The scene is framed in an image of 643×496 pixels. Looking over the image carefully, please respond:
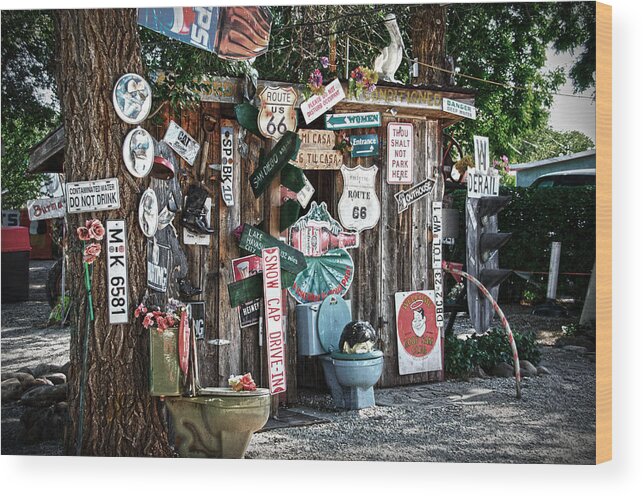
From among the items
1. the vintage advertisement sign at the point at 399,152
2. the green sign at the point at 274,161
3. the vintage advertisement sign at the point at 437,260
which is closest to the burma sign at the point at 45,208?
the green sign at the point at 274,161

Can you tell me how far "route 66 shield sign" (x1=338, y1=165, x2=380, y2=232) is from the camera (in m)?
8.02

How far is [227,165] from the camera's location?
7445 millimetres

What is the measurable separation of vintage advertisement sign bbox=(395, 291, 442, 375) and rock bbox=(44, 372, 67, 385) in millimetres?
2805

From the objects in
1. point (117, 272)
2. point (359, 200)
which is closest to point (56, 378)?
point (117, 272)

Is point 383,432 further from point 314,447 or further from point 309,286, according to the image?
point 309,286

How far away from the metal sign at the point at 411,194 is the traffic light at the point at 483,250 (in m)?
0.41

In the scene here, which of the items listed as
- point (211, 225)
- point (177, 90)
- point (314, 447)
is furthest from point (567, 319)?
point (177, 90)

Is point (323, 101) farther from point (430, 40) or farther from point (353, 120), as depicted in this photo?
point (430, 40)

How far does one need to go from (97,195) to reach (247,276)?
142cm

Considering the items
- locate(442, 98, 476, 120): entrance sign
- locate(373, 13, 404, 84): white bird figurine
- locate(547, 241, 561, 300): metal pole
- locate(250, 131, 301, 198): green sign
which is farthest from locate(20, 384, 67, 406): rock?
locate(442, 98, 476, 120): entrance sign

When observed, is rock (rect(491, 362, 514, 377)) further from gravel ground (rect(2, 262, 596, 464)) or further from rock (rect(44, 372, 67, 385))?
rock (rect(44, 372, 67, 385))

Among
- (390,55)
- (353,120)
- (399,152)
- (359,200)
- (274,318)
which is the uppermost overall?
(390,55)

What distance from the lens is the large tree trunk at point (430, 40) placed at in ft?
27.3

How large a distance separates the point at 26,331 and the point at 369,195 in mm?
3033
